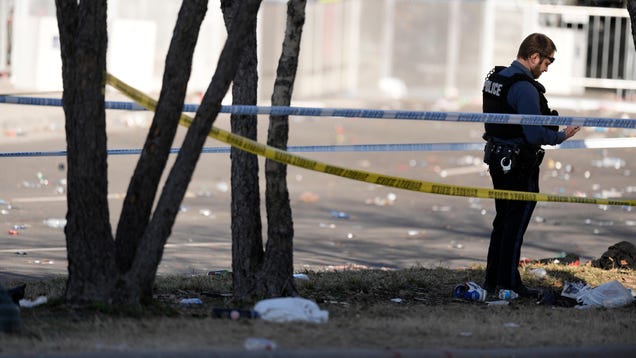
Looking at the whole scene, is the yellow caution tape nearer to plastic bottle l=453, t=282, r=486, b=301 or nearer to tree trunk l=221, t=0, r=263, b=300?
tree trunk l=221, t=0, r=263, b=300

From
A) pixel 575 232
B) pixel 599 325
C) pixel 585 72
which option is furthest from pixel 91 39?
pixel 585 72

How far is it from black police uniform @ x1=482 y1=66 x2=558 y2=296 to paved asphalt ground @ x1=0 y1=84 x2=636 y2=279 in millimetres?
2134

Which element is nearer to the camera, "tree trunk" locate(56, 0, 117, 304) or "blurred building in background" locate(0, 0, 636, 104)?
"tree trunk" locate(56, 0, 117, 304)

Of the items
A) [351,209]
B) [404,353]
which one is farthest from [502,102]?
[351,209]

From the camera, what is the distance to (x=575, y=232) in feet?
44.6

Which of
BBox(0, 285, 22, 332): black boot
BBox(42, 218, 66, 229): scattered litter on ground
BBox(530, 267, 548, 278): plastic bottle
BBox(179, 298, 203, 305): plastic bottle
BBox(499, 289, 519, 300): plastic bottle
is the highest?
BBox(0, 285, 22, 332): black boot

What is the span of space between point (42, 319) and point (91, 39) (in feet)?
4.73

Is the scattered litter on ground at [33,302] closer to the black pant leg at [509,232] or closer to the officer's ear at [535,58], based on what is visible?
the black pant leg at [509,232]

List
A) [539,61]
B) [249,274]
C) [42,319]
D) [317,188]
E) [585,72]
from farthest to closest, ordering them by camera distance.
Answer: [585,72]
[317,188]
[539,61]
[249,274]
[42,319]

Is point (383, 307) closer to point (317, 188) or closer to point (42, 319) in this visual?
point (42, 319)

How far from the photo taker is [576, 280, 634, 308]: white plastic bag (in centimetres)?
832

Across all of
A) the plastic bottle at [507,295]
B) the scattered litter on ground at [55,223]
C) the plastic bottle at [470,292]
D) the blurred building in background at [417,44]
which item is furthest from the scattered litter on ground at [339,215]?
the blurred building in background at [417,44]

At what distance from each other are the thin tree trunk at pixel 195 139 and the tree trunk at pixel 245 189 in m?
0.71

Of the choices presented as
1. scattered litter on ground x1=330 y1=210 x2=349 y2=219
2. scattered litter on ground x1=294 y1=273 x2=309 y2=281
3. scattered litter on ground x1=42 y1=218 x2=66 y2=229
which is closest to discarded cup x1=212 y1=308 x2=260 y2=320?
scattered litter on ground x1=294 y1=273 x2=309 y2=281
